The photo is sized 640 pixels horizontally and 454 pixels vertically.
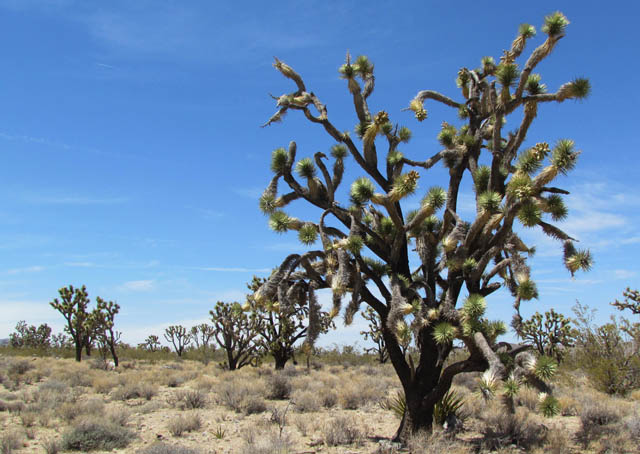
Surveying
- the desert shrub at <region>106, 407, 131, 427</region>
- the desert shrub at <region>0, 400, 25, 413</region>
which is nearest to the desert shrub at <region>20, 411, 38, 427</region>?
the desert shrub at <region>0, 400, 25, 413</region>

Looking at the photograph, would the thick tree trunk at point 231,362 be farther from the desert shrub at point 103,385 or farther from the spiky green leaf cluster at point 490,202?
the spiky green leaf cluster at point 490,202

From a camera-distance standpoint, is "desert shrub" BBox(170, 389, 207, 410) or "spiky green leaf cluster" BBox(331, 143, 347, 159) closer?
"spiky green leaf cluster" BBox(331, 143, 347, 159)

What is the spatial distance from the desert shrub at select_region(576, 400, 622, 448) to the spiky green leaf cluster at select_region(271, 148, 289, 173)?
7.84m

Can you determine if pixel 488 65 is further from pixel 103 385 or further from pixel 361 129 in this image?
pixel 103 385

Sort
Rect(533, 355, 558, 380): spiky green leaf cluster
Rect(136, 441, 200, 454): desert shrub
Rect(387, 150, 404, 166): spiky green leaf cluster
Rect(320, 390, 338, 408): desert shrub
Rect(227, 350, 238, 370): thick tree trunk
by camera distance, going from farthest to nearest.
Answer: Rect(227, 350, 238, 370): thick tree trunk < Rect(320, 390, 338, 408): desert shrub < Rect(387, 150, 404, 166): spiky green leaf cluster < Rect(136, 441, 200, 454): desert shrub < Rect(533, 355, 558, 380): spiky green leaf cluster

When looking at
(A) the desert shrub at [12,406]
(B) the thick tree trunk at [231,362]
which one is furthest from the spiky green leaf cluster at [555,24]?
(B) the thick tree trunk at [231,362]

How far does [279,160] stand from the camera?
31.2ft

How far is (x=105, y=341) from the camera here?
91.9ft

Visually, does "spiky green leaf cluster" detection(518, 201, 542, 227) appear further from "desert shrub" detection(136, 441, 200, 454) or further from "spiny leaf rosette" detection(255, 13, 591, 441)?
"desert shrub" detection(136, 441, 200, 454)

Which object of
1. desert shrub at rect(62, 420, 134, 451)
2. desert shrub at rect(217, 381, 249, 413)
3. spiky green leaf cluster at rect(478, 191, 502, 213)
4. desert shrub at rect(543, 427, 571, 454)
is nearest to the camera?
spiky green leaf cluster at rect(478, 191, 502, 213)

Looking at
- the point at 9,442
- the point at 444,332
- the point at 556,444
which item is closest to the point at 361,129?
the point at 444,332

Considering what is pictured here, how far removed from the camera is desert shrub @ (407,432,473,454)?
7871 millimetres

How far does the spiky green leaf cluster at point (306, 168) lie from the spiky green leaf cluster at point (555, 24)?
179 inches

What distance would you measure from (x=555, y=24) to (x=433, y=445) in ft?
22.5
